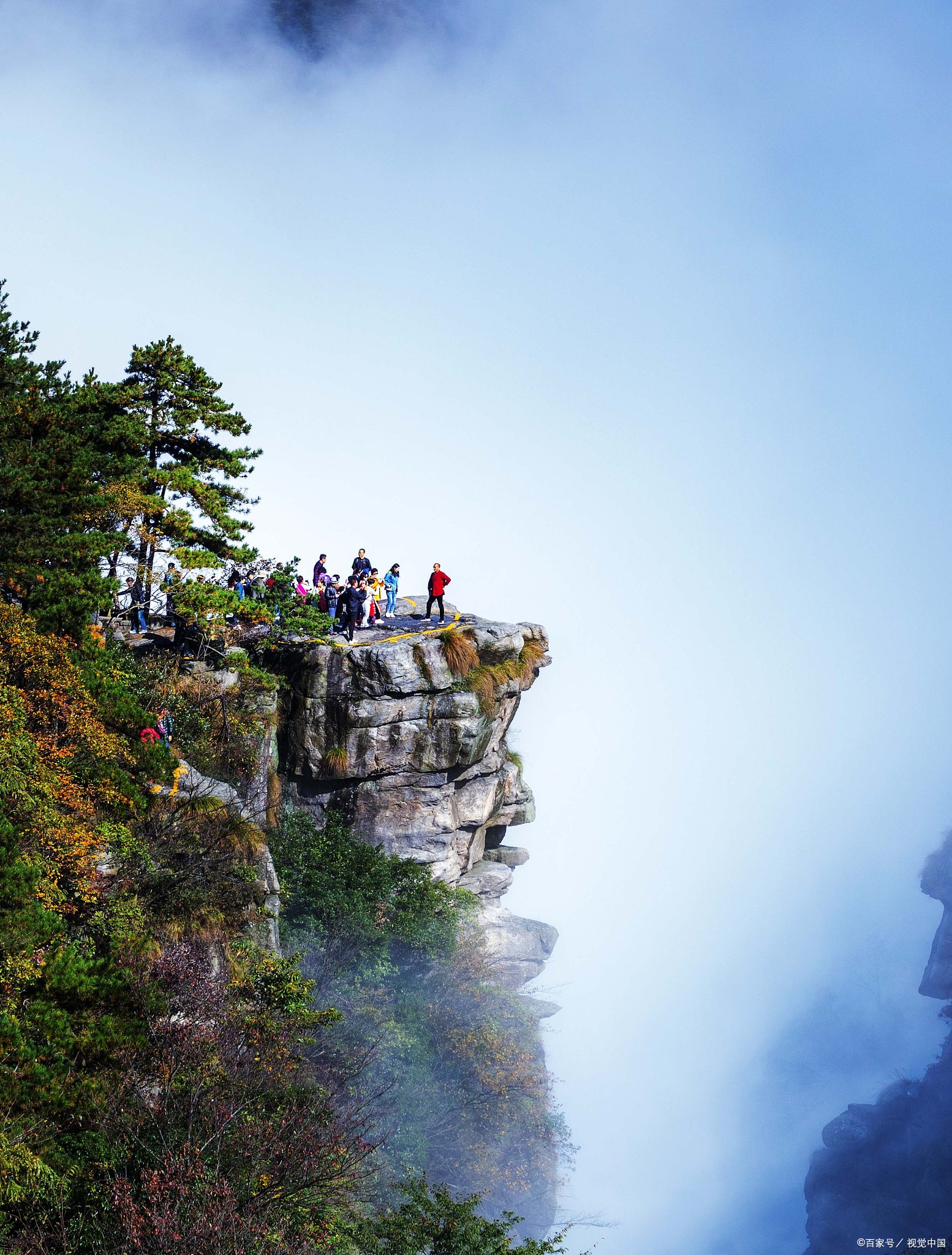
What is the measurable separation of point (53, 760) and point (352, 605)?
16.5 metres

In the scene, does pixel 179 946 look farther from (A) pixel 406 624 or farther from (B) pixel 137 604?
(A) pixel 406 624

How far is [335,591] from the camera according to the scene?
3341 cm

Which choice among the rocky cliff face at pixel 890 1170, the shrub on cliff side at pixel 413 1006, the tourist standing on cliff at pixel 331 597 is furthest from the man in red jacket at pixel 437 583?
the rocky cliff face at pixel 890 1170

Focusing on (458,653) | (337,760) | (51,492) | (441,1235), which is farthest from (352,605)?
(441,1235)

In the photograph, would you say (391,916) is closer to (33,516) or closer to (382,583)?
(382,583)

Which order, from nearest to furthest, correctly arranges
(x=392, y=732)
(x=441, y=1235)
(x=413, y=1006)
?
(x=441, y=1235)
(x=392, y=732)
(x=413, y=1006)

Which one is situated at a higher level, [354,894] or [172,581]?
[172,581]

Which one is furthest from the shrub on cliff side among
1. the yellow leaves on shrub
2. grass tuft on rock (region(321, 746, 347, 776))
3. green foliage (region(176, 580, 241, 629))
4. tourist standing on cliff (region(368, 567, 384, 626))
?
the yellow leaves on shrub

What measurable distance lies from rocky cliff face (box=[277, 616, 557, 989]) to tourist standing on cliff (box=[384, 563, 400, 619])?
11.7 feet

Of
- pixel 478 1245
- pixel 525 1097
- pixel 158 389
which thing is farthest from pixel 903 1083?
pixel 158 389

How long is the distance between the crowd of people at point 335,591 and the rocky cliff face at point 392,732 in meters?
1.62

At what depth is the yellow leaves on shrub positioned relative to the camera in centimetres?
1511

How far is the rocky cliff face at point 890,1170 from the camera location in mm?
73500

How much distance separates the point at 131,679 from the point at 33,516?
605 cm
